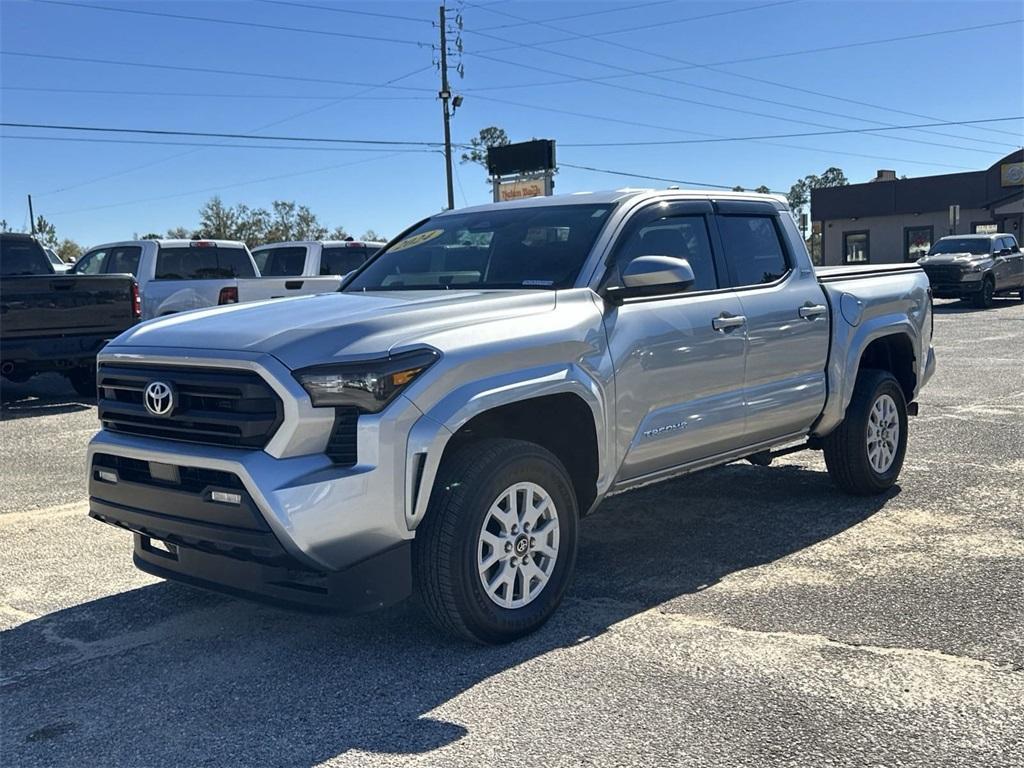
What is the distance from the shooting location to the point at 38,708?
12.4 feet

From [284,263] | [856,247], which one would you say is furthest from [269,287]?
[856,247]

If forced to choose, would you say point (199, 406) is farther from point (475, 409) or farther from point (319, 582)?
point (475, 409)

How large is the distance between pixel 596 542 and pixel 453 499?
2.03 metres

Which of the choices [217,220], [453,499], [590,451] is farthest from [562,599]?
[217,220]

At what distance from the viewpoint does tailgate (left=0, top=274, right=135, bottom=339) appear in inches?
441

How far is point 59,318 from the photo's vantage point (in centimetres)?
1152

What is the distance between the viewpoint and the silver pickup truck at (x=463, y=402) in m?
3.77

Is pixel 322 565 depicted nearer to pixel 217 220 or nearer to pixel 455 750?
pixel 455 750

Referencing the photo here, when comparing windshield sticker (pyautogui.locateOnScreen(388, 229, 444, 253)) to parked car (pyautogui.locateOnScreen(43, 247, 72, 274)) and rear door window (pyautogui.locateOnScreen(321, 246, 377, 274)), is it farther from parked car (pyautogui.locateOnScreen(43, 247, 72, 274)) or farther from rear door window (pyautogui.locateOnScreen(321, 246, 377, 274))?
parked car (pyautogui.locateOnScreen(43, 247, 72, 274))

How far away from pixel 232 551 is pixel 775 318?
329cm

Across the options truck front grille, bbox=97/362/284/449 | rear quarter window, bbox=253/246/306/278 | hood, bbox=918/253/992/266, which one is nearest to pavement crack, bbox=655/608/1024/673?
truck front grille, bbox=97/362/284/449

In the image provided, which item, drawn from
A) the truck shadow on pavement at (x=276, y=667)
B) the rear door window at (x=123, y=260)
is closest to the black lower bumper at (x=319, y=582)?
the truck shadow on pavement at (x=276, y=667)

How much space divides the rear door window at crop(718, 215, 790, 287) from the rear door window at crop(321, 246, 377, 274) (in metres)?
10.1

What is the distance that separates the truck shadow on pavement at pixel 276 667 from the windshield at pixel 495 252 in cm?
159
